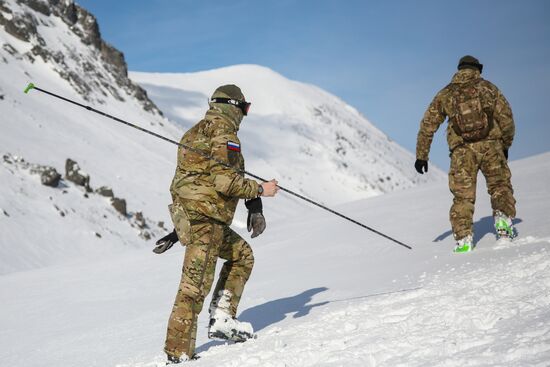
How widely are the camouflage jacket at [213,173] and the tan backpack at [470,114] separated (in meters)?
3.22

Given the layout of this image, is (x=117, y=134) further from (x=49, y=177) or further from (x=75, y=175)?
(x=49, y=177)

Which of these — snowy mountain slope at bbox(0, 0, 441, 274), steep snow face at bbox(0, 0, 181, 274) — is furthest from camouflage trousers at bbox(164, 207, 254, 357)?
snowy mountain slope at bbox(0, 0, 441, 274)

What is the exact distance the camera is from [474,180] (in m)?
6.36

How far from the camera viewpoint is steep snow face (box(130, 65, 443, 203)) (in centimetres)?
5669

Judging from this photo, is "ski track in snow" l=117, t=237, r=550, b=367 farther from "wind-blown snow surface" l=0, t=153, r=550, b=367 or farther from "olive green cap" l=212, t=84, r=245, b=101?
"olive green cap" l=212, t=84, r=245, b=101

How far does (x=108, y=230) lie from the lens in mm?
23922

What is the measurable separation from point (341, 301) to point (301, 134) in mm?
63715

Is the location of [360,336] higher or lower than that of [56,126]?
lower

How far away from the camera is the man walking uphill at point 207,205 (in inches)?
151

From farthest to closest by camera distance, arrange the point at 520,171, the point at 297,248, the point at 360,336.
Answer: the point at 520,171
the point at 297,248
the point at 360,336

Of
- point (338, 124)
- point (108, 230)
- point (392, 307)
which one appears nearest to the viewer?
point (392, 307)

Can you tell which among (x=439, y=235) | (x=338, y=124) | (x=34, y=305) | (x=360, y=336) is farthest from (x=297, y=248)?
(x=338, y=124)

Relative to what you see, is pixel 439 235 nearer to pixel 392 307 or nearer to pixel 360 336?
pixel 392 307

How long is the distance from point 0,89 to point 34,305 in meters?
28.5
